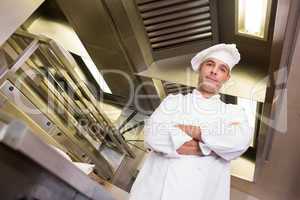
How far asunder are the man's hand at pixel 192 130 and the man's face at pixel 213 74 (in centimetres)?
23

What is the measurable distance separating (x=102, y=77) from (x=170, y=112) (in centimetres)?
108

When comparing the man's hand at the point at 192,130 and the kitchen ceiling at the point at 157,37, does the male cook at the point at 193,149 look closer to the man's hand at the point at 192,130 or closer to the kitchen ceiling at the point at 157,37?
the man's hand at the point at 192,130

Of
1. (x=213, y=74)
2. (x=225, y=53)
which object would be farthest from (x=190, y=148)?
(x=225, y=53)

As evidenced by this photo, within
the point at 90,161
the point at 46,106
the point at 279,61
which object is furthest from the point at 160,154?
the point at 90,161

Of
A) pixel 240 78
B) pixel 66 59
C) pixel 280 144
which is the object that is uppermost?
pixel 240 78

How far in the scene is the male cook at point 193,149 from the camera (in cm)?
130

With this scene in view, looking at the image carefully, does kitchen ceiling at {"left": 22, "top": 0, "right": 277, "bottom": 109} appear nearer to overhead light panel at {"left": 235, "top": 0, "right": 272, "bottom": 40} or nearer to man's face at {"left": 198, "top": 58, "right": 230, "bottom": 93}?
overhead light panel at {"left": 235, "top": 0, "right": 272, "bottom": 40}

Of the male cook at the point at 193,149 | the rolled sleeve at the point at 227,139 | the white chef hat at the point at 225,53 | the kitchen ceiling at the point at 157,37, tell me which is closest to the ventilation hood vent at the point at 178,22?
the kitchen ceiling at the point at 157,37

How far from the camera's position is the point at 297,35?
1204 mm

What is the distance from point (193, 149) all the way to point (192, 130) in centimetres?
8

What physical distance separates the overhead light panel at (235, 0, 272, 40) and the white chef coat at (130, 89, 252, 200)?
20.2 inches

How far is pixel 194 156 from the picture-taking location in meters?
1.35

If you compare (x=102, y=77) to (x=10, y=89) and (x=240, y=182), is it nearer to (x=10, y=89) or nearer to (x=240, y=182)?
(x=10, y=89)

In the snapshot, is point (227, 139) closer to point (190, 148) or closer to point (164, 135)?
point (190, 148)
